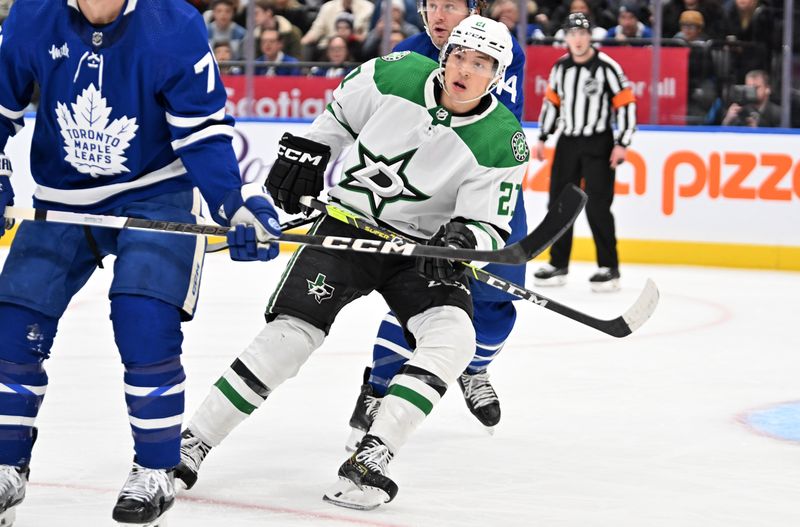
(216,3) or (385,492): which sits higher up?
(216,3)

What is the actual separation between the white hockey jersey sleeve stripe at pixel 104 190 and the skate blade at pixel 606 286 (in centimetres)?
410

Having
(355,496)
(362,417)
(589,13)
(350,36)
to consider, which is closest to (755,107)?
(589,13)

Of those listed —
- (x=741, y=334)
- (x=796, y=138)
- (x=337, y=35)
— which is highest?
(x=337, y=35)

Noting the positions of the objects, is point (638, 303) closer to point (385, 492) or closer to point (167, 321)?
point (385, 492)

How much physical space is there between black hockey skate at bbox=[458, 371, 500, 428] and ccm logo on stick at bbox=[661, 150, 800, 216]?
3818mm

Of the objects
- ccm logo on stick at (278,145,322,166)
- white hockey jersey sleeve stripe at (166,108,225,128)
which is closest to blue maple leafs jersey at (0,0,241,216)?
white hockey jersey sleeve stripe at (166,108,225,128)

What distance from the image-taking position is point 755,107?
732cm

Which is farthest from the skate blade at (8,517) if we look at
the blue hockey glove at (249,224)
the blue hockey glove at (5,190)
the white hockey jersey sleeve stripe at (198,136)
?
the white hockey jersey sleeve stripe at (198,136)

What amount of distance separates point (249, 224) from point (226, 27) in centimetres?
558

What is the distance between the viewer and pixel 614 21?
7.57 m

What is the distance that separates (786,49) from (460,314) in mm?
4779

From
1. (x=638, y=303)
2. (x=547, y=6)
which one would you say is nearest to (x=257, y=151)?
(x=547, y=6)

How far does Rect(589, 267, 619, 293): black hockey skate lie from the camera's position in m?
6.50

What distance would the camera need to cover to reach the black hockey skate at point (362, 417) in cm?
336
